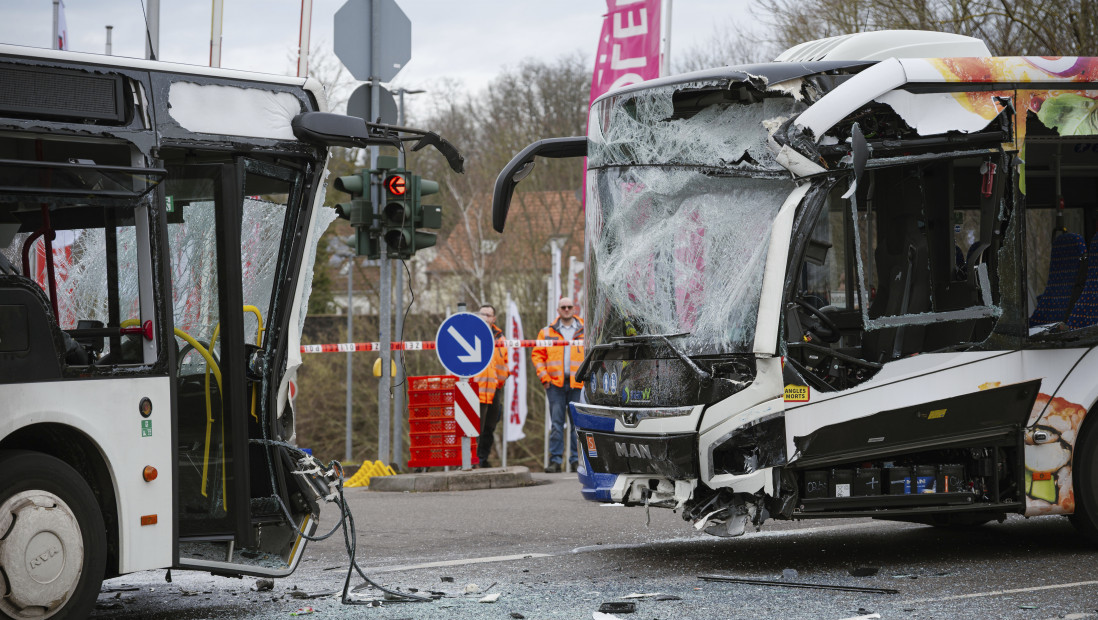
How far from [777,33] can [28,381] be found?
72.0 ft

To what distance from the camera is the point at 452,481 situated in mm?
14664

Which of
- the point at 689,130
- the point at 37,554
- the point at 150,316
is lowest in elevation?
the point at 37,554

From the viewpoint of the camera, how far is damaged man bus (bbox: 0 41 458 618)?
5871mm

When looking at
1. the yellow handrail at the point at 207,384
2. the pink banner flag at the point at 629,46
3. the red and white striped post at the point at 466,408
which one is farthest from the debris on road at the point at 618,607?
the pink banner flag at the point at 629,46

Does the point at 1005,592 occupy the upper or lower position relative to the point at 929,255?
lower

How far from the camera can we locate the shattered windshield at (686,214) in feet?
26.1

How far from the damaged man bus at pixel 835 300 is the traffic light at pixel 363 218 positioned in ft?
17.1

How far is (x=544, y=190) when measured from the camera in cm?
3422

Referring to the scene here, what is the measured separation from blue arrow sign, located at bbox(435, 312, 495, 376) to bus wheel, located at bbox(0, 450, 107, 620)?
26.3 ft

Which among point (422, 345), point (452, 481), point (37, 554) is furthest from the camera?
point (422, 345)

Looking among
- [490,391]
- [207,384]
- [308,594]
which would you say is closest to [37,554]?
[207,384]

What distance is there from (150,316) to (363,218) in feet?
23.9

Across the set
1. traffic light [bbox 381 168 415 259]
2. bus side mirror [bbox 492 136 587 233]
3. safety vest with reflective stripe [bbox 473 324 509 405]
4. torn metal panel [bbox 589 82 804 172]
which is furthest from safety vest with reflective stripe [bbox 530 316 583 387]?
torn metal panel [bbox 589 82 804 172]

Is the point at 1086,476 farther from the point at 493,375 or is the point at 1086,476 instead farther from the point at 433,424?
the point at 493,375
